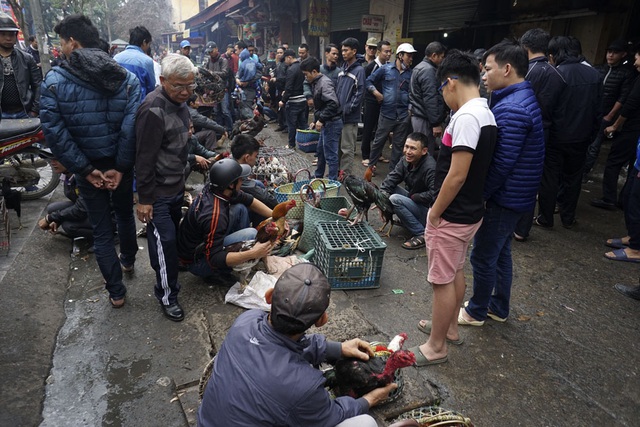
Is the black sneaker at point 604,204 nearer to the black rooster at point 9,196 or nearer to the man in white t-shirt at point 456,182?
the man in white t-shirt at point 456,182

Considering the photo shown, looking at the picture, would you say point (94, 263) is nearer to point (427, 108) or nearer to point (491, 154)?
point (491, 154)

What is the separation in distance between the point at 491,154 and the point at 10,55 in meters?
5.81

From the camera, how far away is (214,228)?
341cm

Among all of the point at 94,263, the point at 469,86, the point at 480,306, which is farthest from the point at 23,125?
the point at 480,306

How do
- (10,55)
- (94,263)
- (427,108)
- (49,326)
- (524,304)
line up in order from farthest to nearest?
(427,108)
(10,55)
(94,263)
(524,304)
(49,326)

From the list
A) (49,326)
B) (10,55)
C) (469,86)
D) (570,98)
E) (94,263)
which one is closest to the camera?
(469,86)

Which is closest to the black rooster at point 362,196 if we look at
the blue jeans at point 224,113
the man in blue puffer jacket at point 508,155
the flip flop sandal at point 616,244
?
the man in blue puffer jacket at point 508,155

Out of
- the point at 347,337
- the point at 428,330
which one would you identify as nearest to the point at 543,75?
the point at 428,330

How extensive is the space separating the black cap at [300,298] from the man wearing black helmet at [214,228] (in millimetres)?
1702

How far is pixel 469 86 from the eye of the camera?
100 inches

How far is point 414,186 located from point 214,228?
2.43 metres

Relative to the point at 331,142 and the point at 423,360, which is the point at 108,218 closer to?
the point at 423,360

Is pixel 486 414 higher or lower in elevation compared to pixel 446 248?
lower

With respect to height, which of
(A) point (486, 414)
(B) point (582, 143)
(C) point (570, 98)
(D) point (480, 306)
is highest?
(C) point (570, 98)
